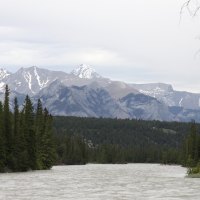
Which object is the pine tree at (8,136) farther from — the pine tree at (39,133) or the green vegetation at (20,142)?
the pine tree at (39,133)

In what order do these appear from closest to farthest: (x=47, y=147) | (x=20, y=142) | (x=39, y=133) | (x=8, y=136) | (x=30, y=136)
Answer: (x=8, y=136), (x=20, y=142), (x=30, y=136), (x=39, y=133), (x=47, y=147)

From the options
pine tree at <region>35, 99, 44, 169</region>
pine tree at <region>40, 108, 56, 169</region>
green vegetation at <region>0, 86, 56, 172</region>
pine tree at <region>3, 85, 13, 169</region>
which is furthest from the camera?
pine tree at <region>40, 108, 56, 169</region>

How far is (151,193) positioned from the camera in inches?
2330

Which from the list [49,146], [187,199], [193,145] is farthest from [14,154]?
[187,199]

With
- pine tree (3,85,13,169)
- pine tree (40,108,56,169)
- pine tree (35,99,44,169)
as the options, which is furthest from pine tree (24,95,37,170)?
pine tree (40,108,56,169)

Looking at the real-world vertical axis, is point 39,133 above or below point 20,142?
above

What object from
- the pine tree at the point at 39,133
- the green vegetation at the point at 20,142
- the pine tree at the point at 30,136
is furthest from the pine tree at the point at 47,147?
the pine tree at the point at 30,136

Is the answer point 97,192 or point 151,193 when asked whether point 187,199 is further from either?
point 97,192

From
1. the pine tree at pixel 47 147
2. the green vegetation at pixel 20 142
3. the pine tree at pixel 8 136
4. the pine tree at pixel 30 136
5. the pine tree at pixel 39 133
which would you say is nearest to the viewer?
the green vegetation at pixel 20 142

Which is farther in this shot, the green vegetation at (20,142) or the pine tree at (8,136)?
the pine tree at (8,136)

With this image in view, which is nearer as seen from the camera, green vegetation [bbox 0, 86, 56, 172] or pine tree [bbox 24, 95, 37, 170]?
green vegetation [bbox 0, 86, 56, 172]

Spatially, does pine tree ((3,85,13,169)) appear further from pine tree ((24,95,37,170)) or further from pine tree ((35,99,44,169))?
pine tree ((35,99,44,169))

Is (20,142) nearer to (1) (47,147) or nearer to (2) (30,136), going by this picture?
(2) (30,136)

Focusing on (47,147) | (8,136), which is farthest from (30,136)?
(47,147)
